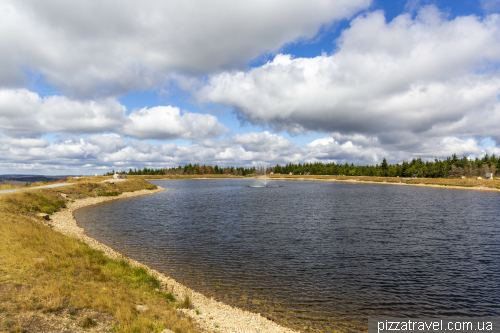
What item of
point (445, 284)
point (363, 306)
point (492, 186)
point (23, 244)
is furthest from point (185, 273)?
point (492, 186)

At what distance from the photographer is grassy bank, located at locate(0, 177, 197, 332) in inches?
408

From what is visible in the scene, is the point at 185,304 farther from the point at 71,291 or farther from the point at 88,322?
the point at 71,291

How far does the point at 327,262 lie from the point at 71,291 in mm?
19045

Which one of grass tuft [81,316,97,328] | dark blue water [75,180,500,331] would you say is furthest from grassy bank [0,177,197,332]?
dark blue water [75,180,500,331]

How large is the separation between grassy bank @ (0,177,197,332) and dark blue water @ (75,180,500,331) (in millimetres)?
4395

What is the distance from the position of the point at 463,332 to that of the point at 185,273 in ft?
59.3

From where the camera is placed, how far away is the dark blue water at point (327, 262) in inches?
621

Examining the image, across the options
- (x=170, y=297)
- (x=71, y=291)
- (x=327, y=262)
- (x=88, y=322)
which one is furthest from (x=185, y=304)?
(x=327, y=262)

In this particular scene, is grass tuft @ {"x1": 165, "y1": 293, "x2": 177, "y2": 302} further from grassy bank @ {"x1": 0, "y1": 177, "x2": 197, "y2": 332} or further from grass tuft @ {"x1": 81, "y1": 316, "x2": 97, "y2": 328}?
grass tuft @ {"x1": 81, "y1": 316, "x2": 97, "y2": 328}

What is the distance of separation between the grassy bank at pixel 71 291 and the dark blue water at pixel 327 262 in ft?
14.4

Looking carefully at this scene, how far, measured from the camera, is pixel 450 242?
29.7m

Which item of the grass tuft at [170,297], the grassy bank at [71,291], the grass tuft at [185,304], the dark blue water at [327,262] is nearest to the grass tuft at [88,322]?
the grassy bank at [71,291]

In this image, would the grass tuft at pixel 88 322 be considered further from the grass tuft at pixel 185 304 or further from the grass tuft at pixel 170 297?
the grass tuft at pixel 170 297

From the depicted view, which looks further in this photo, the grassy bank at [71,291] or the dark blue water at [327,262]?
the dark blue water at [327,262]
